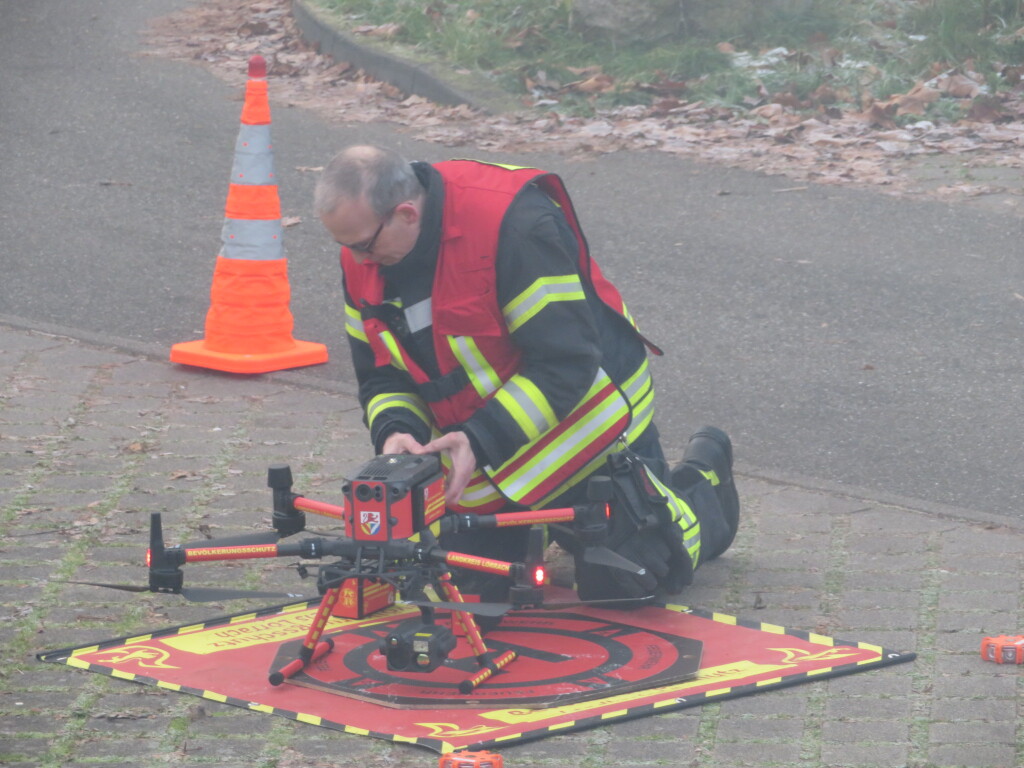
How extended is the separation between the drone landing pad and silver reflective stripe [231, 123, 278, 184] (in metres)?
2.60

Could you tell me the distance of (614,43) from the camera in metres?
10.9

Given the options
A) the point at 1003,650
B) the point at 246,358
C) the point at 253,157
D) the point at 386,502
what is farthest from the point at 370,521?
the point at 253,157

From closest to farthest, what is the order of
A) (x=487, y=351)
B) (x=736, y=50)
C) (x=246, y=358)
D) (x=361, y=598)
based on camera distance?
(x=487, y=351), (x=361, y=598), (x=246, y=358), (x=736, y=50)

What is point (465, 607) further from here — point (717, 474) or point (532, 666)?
point (717, 474)

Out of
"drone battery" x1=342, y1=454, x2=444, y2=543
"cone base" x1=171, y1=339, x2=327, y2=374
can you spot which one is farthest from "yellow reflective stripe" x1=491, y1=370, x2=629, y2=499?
"cone base" x1=171, y1=339, x2=327, y2=374

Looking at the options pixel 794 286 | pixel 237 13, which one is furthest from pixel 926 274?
pixel 237 13

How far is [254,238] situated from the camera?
641 centimetres

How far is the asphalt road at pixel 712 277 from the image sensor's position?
19.3ft

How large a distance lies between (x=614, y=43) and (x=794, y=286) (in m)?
4.04

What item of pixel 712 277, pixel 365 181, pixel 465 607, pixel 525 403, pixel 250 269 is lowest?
pixel 712 277

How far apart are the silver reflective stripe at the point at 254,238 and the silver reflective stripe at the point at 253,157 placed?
0.17m

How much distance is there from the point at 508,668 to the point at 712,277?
380cm

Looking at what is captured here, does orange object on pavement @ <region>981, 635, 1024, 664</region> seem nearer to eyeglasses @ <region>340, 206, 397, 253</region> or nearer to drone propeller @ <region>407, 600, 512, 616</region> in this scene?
drone propeller @ <region>407, 600, 512, 616</region>

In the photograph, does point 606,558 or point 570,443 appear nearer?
point 606,558
